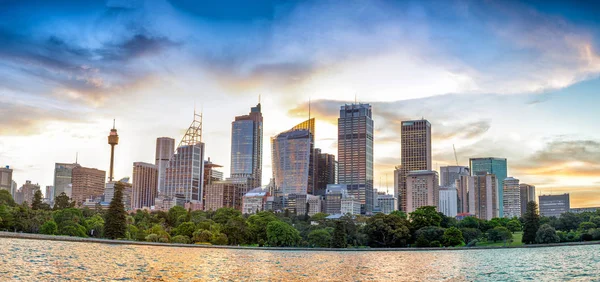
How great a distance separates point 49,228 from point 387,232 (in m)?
85.5

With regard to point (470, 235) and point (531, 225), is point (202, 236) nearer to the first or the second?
point (470, 235)

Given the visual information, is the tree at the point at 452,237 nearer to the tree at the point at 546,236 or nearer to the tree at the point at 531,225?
the tree at the point at 531,225

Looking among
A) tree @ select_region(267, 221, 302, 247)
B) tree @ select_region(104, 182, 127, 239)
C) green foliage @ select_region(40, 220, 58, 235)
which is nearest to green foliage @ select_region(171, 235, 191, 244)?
tree @ select_region(104, 182, 127, 239)

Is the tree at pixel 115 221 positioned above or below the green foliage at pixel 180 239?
above

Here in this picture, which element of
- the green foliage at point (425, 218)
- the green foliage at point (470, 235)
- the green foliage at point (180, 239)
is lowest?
the green foliage at point (180, 239)

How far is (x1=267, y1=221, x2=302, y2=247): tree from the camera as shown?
164 m

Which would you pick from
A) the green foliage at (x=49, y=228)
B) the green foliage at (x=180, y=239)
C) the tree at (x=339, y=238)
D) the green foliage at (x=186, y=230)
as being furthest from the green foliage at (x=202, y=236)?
the tree at (x=339, y=238)

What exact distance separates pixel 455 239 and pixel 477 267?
78069 millimetres

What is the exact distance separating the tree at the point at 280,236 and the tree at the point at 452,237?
41.1 metres

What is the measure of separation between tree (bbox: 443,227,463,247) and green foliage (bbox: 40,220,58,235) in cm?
9916

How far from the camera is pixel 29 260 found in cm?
7269

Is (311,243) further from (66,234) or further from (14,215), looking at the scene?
(14,215)

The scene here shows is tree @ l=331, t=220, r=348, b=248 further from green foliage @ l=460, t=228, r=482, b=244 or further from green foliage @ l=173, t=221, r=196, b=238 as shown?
green foliage @ l=460, t=228, r=482, b=244

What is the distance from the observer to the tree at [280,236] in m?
164
